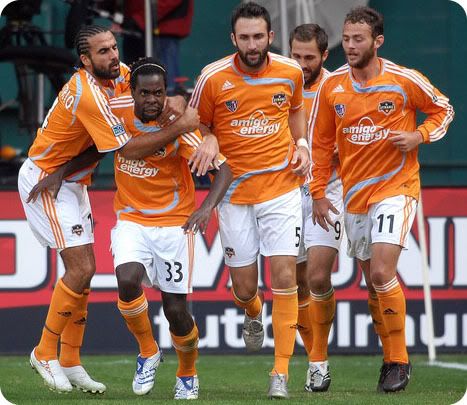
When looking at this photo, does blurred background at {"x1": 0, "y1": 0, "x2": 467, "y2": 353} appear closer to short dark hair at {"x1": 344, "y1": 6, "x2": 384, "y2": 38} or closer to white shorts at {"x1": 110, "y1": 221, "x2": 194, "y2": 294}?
white shorts at {"x1": 110, "y1": 221, "x2": 194, "y2": 294}

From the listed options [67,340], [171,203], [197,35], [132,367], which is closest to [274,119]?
[171,203]

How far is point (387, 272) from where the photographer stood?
836 centimetres

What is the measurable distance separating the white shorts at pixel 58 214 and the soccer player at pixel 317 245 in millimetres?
1491

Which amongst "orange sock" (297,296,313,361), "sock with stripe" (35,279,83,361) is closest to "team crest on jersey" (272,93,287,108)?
"orange sock" (297,296,313,361)

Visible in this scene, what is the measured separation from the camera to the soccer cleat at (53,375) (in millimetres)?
8508

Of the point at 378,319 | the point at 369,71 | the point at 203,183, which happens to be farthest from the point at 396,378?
the point at 203,183

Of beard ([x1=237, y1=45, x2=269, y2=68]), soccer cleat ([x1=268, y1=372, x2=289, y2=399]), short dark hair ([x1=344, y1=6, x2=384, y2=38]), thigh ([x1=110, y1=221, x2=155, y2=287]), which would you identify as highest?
short dark hair ([x1=344, y1=6, x2=384, y2=38])

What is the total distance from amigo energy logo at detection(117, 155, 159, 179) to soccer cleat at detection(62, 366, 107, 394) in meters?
1.41

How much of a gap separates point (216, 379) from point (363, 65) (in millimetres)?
2673

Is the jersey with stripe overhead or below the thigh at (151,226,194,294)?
overhead

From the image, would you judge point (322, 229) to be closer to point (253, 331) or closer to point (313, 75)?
point (253, 331)

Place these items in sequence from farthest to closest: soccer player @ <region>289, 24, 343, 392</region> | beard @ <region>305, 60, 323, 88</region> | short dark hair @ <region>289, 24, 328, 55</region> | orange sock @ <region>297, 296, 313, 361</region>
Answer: orange sock @ <region>297, 296, 313, 361</region> → beard @ <region>305, 60, 323, 88</region> → short dark hair @ <region>289, 24, 328, 55</region> → soccer player @ <region>289, 24, 343, 392</region>

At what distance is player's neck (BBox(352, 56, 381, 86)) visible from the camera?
852cm

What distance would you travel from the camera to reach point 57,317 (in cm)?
862
